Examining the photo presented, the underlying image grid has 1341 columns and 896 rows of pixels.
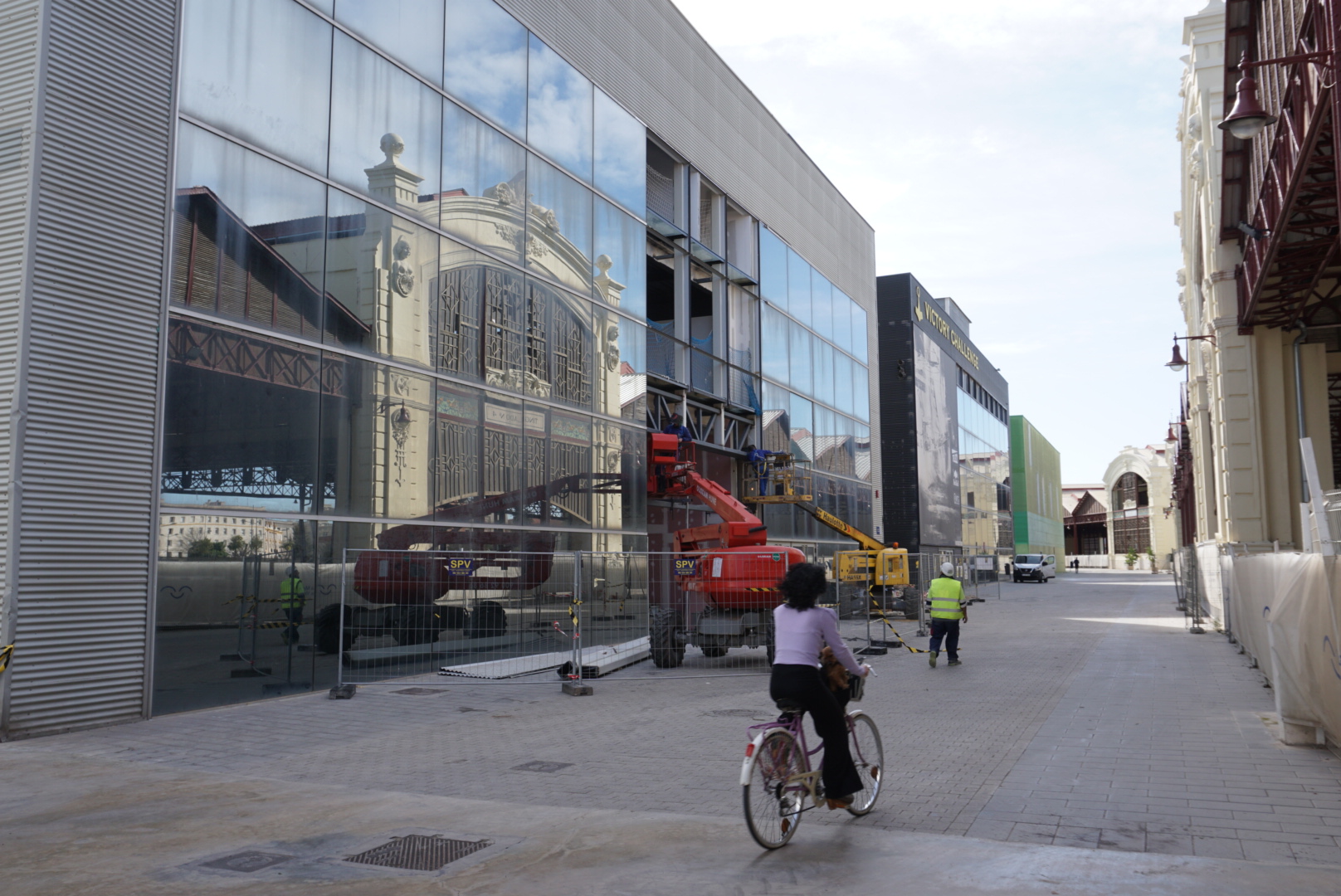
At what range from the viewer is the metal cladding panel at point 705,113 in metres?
22.0

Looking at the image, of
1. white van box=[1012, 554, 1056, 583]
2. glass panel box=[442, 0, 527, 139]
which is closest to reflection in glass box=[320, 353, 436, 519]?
glass panel box=[442, 0, 527, 139]

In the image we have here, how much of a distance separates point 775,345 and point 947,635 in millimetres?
16564

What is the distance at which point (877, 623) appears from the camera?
26.0 metres

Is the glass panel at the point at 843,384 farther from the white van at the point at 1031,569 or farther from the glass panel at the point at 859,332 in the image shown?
the white van at the point at 1031,569

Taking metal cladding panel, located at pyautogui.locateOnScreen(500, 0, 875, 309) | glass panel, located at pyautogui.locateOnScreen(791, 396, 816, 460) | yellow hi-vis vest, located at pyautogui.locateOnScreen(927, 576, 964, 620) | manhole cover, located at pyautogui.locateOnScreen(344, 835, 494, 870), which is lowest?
manhole cover, located at pyautogui.locateOnScreen(344, 835, 494, 870)

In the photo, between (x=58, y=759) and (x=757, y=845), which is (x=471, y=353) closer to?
(x=58, y=759)

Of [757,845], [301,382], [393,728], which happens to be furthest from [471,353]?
[757,845]

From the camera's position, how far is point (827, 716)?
6.36 metres

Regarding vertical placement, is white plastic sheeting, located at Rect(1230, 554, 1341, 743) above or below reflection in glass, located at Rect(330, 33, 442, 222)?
below

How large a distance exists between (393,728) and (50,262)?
5915 mm

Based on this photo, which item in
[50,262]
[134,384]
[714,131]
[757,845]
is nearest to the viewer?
[757,845]

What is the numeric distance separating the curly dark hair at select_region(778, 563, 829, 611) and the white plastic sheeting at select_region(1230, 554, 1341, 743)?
4.18m

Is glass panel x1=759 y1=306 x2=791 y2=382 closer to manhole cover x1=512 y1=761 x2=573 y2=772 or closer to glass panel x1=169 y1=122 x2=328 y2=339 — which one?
glass panel x1=169 y1=122 x2=328 y2=339

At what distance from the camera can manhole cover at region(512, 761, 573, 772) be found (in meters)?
8.73
